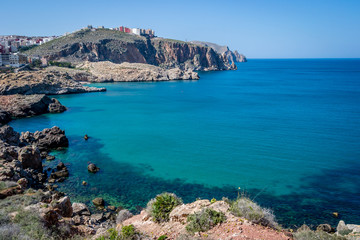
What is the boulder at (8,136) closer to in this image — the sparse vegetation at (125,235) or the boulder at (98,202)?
the boulder at (98,202)

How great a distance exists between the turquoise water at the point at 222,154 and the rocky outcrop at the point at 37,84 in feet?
45.2

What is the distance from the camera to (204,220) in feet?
27.7

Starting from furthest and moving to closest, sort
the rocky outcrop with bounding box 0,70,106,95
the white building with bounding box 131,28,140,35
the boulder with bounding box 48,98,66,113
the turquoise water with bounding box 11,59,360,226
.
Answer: the white building with bounding box 131,28,140,35 < the rocky outcrop with bounding box 0,70,106,95 < the boulder with bounding box 48,98,66,113 < the turquoise water with bounding box 11,59,360,226

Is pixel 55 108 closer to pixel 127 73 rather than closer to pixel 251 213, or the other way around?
pixel 251 213

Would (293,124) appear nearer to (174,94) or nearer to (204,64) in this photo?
(174,94)

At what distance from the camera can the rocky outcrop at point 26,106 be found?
44000mm

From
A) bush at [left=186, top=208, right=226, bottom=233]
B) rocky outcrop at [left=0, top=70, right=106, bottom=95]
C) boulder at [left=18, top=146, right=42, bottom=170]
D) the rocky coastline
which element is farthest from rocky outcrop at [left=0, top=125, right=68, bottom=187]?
rocky outcrop at [left=0, top=70, right=106, bottom=95]

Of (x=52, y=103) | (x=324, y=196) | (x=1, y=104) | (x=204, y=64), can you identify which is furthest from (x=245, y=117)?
(x=204, y=64)

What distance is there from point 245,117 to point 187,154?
65.6 feet

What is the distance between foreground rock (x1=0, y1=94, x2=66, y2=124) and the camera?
44.0 meters

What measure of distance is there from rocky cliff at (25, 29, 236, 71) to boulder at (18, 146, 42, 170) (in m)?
96.5

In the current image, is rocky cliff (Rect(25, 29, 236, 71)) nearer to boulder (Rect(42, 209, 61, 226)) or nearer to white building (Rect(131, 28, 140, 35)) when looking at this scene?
white building (Rect(131, 28, 140, 35))

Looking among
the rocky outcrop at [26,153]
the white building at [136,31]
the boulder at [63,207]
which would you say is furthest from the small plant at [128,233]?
the white building at [136,31]

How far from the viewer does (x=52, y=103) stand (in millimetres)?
48812
